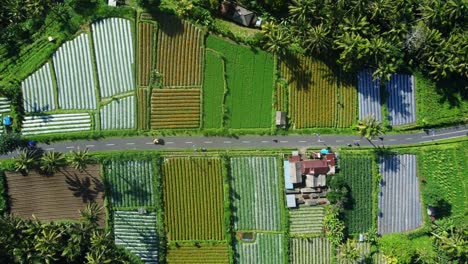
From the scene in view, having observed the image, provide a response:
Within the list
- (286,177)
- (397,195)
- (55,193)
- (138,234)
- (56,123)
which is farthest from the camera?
(397,195)

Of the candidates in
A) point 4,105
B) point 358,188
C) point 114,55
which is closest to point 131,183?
point 114,55

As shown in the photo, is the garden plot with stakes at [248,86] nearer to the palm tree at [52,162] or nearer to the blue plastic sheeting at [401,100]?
the blue plastic sheeting at [401,100]

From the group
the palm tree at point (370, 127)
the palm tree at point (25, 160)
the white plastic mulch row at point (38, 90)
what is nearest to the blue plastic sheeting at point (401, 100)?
the palm tree at point (370, 127)

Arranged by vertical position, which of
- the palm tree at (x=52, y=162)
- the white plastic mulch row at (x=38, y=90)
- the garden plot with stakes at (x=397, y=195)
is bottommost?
the garden plot with stakes at (x=397, y=195)

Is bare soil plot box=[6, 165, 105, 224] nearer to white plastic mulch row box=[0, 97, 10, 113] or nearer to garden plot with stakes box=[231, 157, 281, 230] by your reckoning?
white plastic mulch row box=[0, 97, 10, 113]

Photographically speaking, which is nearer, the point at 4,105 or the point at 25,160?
the point at 25,160

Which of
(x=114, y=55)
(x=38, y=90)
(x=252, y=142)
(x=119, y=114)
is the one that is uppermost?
(x=114, y=55)

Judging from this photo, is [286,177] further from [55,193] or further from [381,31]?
[55,193]

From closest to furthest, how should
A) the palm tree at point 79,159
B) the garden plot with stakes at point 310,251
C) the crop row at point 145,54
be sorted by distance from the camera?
the palm tree at point 79,159
the crop row at point 145,54
the garden plot with stakes at point 310,251

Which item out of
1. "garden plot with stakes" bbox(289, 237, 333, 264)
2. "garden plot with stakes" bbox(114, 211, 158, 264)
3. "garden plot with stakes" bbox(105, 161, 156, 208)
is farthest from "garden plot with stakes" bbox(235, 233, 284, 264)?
"garden plot with stakes" bbox(105, 161, 156, 208)
